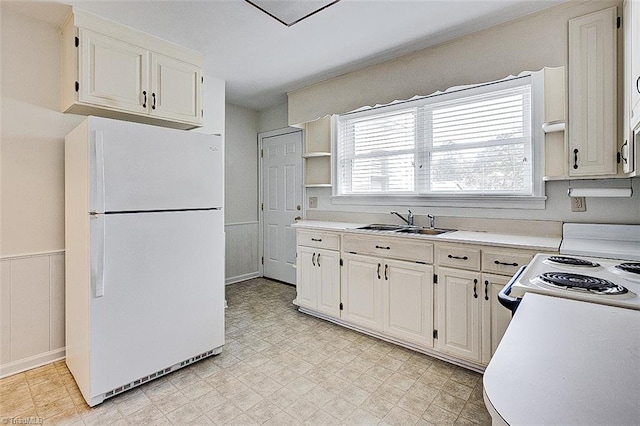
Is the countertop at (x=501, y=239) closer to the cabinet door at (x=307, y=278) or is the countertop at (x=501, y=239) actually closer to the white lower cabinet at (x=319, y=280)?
the white lower cabinet at (x=319, y=280)

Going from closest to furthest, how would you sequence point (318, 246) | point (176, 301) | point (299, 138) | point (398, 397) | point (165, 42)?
point (398, 397) < point (176, 301) < point (165, 42) < point (318, 246) < point (299, 138)

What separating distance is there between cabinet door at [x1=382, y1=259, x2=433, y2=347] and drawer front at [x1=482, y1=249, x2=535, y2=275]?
407 millimetres

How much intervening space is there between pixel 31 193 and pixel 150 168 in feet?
3.43

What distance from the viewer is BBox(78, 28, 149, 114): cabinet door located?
2318mm

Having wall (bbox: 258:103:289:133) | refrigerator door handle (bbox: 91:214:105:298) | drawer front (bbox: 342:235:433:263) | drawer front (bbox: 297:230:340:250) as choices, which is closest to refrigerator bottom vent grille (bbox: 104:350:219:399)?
refrigerator door handle (bbox: 91:214:105:298)

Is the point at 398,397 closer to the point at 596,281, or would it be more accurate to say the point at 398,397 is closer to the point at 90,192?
the point at 596,281

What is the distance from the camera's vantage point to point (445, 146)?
298 centimetres

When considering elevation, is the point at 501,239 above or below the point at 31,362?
above

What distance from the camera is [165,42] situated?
2736 millimetres

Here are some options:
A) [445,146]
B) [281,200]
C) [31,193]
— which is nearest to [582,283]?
[445,146]

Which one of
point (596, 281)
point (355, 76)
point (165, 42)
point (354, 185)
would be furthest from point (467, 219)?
point (165, 42)

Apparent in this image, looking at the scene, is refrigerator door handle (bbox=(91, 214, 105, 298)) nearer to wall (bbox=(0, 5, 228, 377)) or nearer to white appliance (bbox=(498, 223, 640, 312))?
wall (bbox=(0, 5, 228, 377))

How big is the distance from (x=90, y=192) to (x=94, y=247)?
1.05 feet

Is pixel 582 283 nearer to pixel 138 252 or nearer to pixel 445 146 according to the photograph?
pixel 445 146
